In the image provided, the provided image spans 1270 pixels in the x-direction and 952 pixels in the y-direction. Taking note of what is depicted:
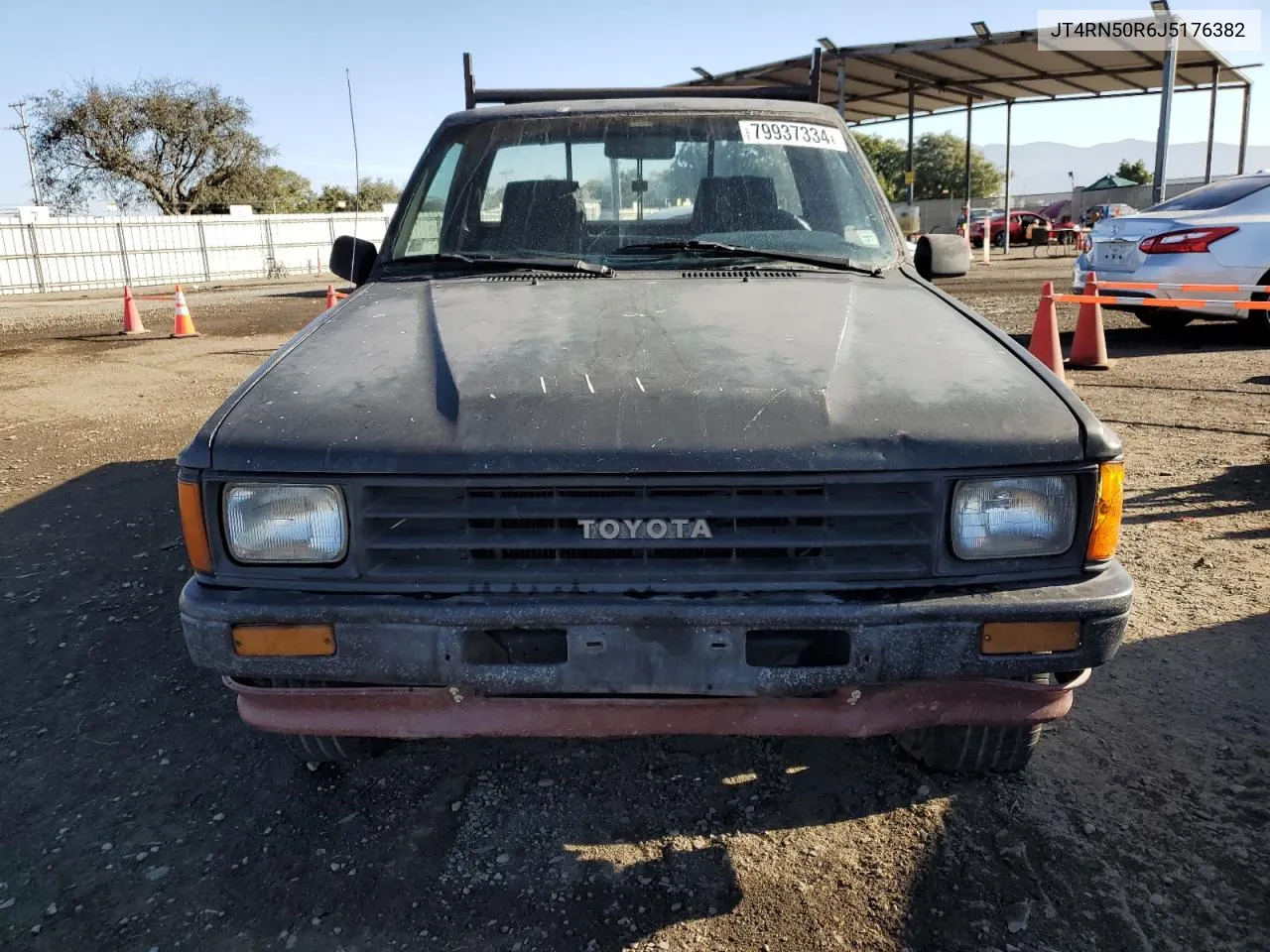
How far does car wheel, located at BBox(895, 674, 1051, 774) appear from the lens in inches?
101

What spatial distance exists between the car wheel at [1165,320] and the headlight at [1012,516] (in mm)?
9666

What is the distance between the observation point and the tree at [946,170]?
74.7 meters

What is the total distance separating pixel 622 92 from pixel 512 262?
1476 millimetres

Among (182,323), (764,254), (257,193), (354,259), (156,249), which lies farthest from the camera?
(257,193)

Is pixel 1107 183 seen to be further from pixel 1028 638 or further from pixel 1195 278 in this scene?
pixel 1028 638

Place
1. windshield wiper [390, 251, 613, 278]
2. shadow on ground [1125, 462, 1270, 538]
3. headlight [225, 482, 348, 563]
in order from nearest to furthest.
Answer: headlight [225, 482, 348, 563], windshield wiper [390, 251, 613, 278], shadow on ground [1125, 462, 1270, 538]

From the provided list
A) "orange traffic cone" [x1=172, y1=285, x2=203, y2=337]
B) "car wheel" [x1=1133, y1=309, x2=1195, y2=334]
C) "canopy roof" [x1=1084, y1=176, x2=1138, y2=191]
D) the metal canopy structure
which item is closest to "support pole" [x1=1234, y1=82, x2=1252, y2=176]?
the metal canopy structure

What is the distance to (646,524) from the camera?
2.08 metres

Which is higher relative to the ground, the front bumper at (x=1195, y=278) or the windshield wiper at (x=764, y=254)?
the windshield wiper at (x=764, y=254)

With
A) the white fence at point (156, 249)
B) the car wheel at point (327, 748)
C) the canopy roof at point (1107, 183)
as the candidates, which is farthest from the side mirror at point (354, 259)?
the canopy roof at point (1107, 183)

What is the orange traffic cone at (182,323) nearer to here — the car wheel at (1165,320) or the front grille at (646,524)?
the car wheel at (1165,320)

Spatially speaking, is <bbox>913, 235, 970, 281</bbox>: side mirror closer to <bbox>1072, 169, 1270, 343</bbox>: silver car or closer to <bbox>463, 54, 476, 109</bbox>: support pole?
<bbox>463, 54, 476, 109</bbox>: support pole

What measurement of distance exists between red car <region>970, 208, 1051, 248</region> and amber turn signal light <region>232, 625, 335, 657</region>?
104 ft

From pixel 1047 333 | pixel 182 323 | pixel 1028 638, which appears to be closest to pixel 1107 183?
pixel 1047 333
